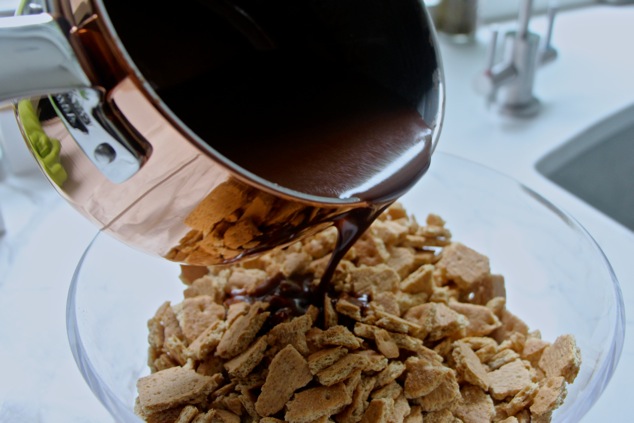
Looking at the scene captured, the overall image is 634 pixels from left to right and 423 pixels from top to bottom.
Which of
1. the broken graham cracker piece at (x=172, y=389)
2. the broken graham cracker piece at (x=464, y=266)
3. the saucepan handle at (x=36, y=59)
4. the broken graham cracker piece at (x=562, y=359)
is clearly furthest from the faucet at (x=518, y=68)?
the saucepan handle at (x=36, y=59)

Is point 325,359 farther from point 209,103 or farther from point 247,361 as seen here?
point 209,103

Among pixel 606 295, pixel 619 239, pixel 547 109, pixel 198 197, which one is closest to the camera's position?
pixel 198 197

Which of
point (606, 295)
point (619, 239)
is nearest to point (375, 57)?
point (606, 295)

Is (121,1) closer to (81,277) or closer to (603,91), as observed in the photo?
(81,277)

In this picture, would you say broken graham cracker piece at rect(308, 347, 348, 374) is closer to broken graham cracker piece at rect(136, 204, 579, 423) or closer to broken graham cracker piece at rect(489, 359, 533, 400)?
broken graham cracker piece at rect(136, 204, 579, 423)

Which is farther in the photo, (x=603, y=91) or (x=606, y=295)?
(x=603, y=91)

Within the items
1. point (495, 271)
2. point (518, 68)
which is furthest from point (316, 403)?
point (518, 68)
